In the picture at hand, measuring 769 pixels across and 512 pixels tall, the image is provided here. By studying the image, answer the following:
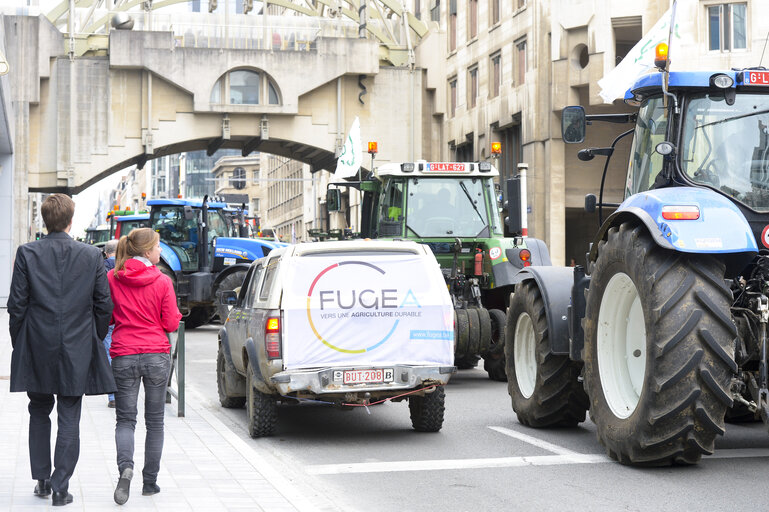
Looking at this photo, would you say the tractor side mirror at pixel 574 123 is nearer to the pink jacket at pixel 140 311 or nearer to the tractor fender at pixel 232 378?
the pink jacket at pixel 140 311

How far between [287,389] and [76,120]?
3528 cm

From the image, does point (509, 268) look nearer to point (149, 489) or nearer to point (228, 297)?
point (228, 297)

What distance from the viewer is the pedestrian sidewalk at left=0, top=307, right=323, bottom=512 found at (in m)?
6.98

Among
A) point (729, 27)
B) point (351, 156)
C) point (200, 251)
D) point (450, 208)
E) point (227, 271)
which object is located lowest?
point (227, 271)

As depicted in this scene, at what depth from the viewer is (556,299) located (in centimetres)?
1011

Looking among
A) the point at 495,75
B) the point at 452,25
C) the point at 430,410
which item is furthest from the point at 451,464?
the point at 452,25

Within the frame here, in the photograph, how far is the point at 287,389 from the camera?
970 cm

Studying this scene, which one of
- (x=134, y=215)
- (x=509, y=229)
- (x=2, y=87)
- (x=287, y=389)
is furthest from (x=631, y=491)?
(x=134, y=215)

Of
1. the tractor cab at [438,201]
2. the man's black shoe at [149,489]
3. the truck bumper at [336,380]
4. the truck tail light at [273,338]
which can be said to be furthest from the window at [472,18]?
the man's black shoe at [149,489]

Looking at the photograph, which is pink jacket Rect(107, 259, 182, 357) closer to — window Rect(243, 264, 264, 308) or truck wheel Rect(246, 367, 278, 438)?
truck wheel Rect(246, 367, 278, 438)

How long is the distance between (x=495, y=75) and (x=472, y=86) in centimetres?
298

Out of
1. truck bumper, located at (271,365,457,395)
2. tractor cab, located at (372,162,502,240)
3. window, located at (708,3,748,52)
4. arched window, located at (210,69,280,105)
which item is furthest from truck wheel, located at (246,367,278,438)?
arched window, located at (210,69,280,105)

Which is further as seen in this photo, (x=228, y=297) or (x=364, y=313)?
(x=228, y=297)

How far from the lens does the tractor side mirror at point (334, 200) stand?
16.6 m
